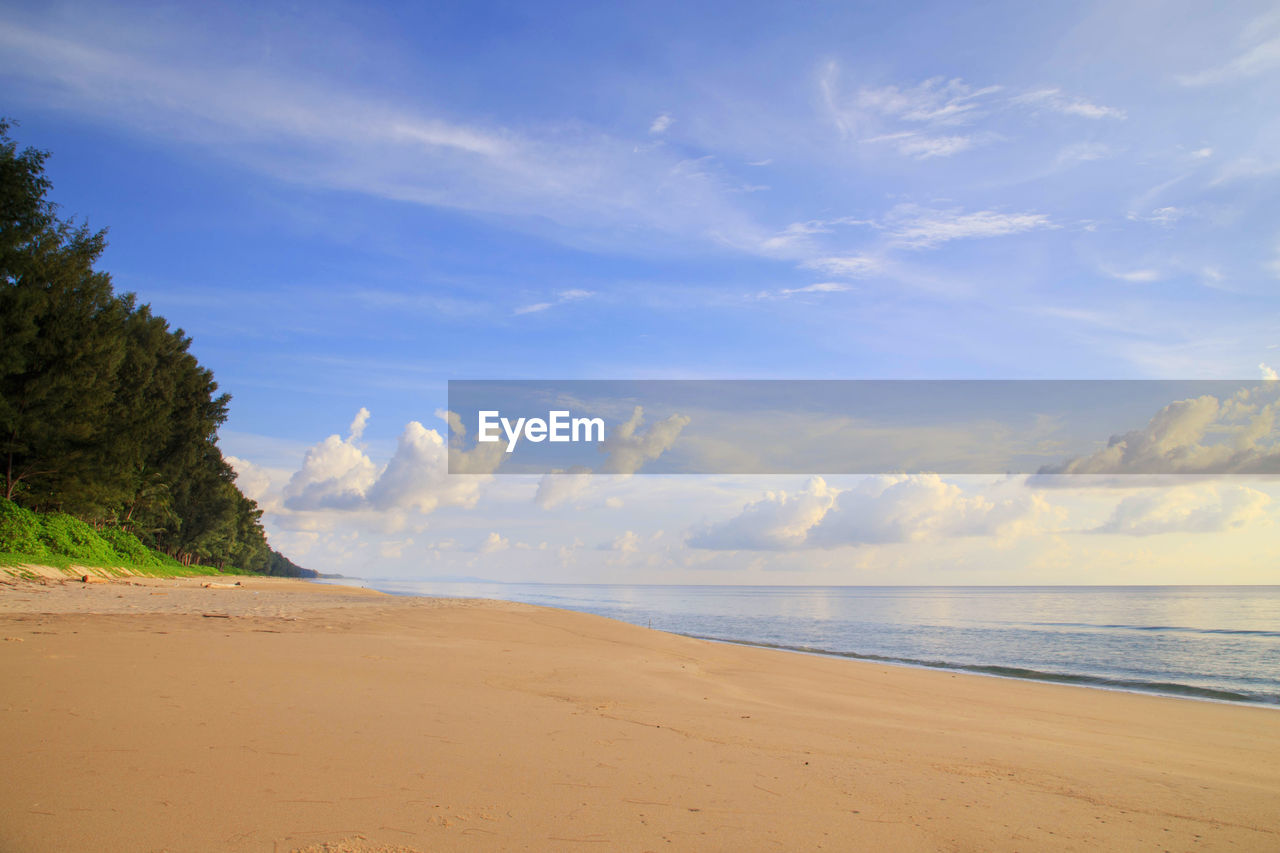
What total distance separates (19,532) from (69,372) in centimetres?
602

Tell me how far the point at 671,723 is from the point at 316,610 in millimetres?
12957

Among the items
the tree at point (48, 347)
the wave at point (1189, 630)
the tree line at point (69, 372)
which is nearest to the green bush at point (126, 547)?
the tree line at point (69, 372)

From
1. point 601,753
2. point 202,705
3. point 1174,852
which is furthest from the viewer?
point 202,705

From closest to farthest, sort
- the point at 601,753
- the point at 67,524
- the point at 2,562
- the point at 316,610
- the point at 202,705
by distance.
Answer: the point at 601,753
the point at 202,705
the point at 316,610
the point at 2,562
the point at 67,524

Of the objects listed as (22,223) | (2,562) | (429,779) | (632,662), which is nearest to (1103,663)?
(632,662)

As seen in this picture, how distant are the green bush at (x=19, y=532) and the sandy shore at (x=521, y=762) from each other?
17.9 meters

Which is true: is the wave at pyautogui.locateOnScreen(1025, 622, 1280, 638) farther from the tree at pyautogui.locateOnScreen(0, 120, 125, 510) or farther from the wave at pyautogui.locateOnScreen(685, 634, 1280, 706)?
the tree at pyautogui.locateOnScreen(0, 120, 125, 510)

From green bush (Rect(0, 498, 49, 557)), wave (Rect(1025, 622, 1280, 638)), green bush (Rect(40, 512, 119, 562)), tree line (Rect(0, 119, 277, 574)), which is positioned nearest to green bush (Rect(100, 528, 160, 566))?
tree line (Rect(0, 119, 277, 574))

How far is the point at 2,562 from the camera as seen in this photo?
760 inches

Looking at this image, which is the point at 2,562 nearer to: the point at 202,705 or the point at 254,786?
the point at 202,705

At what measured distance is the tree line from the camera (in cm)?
2230

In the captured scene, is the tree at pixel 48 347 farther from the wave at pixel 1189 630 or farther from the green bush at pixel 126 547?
the wave at pixel 1189 630

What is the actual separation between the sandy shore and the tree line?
63.3 feet

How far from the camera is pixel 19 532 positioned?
2364 cm
